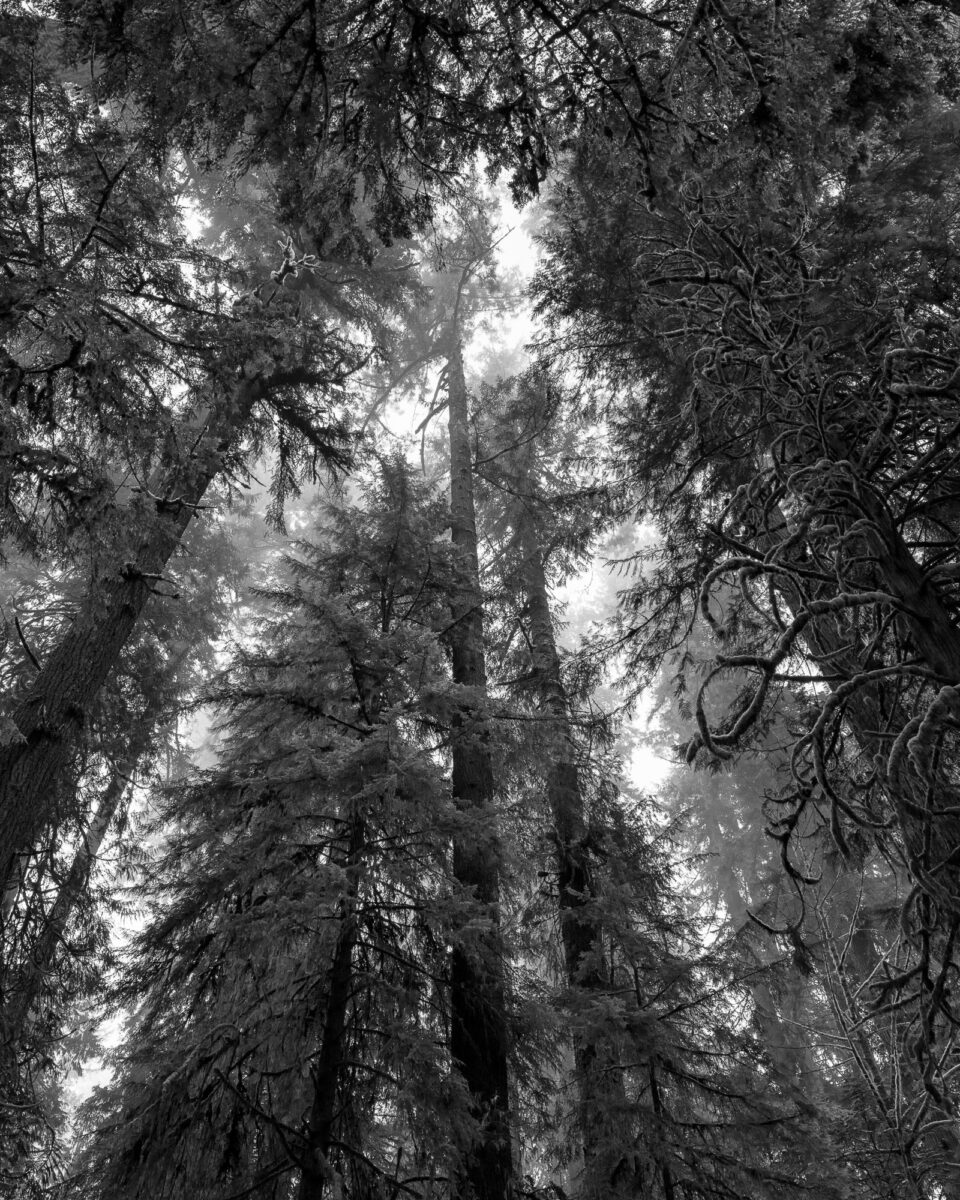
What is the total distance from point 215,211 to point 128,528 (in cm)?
1284

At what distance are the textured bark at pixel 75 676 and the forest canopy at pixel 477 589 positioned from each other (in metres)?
0.04

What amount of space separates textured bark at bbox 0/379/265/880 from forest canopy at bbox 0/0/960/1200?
1.7 inches

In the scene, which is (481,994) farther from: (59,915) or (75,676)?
(59,915)

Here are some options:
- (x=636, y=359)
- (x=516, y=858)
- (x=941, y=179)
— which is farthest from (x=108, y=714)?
(x=941, y=179)

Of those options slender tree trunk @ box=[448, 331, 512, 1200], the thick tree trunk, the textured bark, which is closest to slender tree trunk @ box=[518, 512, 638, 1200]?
slender tree trunk @ box=[448, 331, 512, 1200]

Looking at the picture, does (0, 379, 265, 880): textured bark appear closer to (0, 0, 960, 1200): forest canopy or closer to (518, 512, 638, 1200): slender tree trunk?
(0, 0, 960, 1200): forest canopy

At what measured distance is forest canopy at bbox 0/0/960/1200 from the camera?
2.54 m

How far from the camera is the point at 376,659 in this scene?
603 centimetres

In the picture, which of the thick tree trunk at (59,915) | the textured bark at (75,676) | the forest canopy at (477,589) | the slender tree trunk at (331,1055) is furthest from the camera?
the thick tree trunk at (59,915)

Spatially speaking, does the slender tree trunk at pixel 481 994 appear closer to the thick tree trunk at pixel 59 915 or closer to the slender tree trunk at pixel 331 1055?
the slender tree trunk at pixel 331 1055

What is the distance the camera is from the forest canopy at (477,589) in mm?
2535

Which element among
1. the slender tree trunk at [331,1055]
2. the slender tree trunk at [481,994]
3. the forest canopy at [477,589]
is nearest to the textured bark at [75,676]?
the forest canopy at [477,589]

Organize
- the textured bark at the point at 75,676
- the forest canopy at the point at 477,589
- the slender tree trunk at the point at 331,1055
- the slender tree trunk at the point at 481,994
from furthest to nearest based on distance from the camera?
the textured bark at the point at 75,676, the slender tree trunk at the point at 481,994, the slender tree trunk at the point at 331,1055, the forest canopy at the point at 477,589

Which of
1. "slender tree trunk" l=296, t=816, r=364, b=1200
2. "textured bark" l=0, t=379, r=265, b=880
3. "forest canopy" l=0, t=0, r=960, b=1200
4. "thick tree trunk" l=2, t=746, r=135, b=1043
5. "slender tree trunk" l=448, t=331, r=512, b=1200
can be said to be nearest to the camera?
"forest canopy" l=0, t=0, r=960, b=1200
